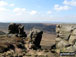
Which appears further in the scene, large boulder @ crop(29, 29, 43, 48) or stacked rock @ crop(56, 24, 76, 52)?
large boulder @ crop(29, 29, 43, 48)

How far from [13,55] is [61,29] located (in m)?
20.6

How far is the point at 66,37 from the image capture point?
48.0m

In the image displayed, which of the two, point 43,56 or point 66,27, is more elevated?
point 66,27

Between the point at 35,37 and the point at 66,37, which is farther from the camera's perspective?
the point at 35,37

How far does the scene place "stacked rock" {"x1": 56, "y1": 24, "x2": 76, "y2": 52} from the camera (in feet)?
145

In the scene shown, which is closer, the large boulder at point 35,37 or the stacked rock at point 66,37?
the stacked rock at point 66,37

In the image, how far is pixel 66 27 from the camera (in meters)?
49.4

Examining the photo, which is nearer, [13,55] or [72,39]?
[13,55]

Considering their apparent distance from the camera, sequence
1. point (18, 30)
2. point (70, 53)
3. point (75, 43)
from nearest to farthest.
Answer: point (70, 53) < point (75, 43) < point (18, 30)

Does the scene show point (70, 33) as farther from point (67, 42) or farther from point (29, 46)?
point (29, 46)

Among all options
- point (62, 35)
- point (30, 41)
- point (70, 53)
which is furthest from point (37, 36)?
point (70, 53)

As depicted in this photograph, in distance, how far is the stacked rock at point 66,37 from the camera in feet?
145

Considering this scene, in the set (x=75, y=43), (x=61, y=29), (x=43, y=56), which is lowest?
(x=43, y=56)

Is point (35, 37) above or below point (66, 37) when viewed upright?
below
